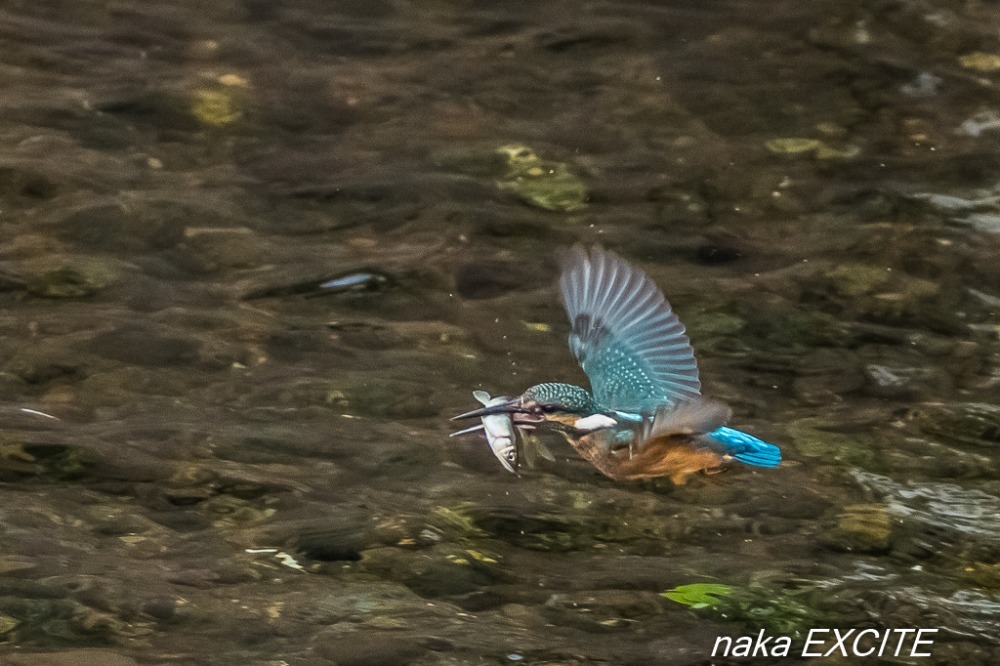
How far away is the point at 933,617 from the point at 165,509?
91.5 inches

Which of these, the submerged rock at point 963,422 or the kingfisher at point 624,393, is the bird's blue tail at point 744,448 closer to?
the kingfisher at point 624,393

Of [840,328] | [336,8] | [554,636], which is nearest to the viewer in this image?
[554,636]

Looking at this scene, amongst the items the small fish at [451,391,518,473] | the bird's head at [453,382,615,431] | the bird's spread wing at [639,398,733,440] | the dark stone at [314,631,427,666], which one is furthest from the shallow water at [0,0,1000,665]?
the bird's spread wing at [639,398,733,440]

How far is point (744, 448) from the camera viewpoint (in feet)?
14.1

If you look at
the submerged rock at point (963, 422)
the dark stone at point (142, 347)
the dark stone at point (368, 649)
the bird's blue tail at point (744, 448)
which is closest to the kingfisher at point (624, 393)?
the bird's blue tail at point (744, 448)

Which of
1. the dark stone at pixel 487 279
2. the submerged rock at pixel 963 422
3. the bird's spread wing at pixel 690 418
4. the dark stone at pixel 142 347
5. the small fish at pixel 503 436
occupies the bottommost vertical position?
the submerged rock at pixel 963 422

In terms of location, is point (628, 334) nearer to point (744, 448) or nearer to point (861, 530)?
point (744, 448)

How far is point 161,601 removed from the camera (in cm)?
420

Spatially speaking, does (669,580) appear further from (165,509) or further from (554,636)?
(165,509)

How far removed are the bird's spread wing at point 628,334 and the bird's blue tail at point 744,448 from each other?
25 cm

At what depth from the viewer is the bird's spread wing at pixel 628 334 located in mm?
4527

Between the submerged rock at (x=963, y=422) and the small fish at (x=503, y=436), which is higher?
the small fish at (x=503, y=436)

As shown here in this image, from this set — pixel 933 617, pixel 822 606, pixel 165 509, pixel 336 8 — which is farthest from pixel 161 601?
Answer: pixel 336 8

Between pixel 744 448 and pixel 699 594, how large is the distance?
46 cm
